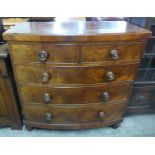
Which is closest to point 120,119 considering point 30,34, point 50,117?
point 50,117

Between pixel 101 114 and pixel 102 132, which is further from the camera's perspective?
pixel 102 132

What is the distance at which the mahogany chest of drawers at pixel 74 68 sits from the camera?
3.07 feet

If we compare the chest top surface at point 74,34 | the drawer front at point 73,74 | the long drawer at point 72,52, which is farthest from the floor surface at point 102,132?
the chest top surface at point 74,34

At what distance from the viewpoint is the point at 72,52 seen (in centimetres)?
96

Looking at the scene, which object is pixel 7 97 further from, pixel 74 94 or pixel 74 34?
pixel 74 34

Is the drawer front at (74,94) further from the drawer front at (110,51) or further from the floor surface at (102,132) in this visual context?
the floor surface at (102,132)

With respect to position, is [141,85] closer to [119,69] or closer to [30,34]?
[119,69]

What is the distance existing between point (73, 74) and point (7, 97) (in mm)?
607

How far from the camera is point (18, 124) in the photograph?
142 cm

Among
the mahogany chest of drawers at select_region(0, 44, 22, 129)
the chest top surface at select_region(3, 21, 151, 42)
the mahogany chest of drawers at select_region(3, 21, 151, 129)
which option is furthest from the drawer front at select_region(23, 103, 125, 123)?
the chest top surface at select_region(3, 21, 151, 42)

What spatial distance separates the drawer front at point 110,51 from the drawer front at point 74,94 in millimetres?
229

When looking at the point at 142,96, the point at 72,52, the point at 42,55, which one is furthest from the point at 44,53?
the point at 142,96

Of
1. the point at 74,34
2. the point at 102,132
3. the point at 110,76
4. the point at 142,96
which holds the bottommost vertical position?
the point at 102,132
